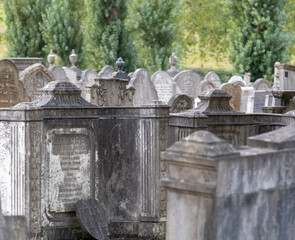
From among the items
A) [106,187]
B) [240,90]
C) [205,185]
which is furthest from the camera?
[240,90]

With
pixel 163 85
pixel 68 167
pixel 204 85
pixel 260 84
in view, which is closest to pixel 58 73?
pixel 163 85

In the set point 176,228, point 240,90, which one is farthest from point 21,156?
point 240,90

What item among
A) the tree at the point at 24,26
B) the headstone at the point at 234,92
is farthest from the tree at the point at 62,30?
the headstone at the point at 234,92

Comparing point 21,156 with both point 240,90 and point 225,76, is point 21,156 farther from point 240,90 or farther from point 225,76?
point 225,76

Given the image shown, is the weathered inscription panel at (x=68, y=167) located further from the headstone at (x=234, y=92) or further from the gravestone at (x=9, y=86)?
the headstone at (x=234, y=92)

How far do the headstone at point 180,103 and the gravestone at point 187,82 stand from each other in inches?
272

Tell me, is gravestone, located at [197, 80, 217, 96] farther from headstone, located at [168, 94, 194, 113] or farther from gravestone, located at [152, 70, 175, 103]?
headstone, located at [168, 94, 194, 113]

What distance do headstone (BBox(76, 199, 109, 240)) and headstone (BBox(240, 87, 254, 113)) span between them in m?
9.10

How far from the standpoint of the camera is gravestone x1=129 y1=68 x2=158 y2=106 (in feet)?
59.6

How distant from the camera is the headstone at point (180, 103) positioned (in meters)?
15.4

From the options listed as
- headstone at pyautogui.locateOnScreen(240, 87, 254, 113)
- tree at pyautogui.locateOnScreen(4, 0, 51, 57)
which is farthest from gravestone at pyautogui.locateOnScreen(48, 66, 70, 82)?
tree at pyautogui.locateOnScreen(4, 0, 51, 57)

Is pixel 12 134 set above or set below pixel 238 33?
below

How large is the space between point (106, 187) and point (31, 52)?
81.7 ft

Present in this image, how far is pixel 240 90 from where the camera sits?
1986cm
